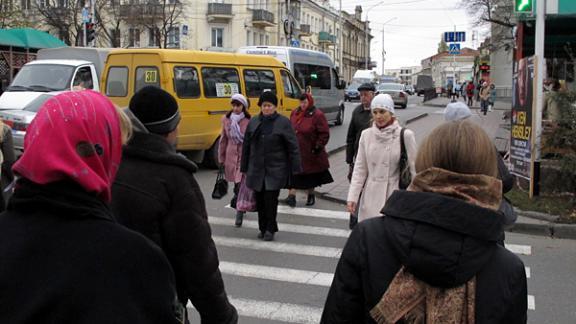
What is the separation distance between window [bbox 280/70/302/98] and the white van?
4.48 m

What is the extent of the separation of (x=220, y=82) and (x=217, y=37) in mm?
44882

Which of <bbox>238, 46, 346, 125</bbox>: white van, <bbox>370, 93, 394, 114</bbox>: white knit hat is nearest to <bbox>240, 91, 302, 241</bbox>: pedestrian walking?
<bbox>370, 93, 394, 114</bbox>: white knit hat

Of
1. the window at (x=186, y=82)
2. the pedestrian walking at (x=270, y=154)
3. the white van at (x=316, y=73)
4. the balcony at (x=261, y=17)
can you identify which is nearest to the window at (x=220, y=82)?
the window at (x=186, y=82)

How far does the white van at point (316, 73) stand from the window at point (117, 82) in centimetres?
902

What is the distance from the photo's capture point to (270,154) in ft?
24.7

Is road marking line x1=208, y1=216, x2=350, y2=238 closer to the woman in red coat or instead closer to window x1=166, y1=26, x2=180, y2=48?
the woman in red coat

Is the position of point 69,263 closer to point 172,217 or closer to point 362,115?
point 172,217

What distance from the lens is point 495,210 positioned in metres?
1.96

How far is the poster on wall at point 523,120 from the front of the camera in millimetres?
9977

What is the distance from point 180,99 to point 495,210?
35.5 ft

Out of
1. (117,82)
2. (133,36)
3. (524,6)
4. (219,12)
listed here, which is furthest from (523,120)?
(219,12)

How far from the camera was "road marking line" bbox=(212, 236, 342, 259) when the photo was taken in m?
7.37

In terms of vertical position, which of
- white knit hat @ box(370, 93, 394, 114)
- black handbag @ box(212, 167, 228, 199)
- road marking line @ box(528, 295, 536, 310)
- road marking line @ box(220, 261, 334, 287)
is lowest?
road marking line @ box(528, 295, 536, 310)

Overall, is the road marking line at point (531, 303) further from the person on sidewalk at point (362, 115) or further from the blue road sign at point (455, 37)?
the blue road sign at point (455, 37)
